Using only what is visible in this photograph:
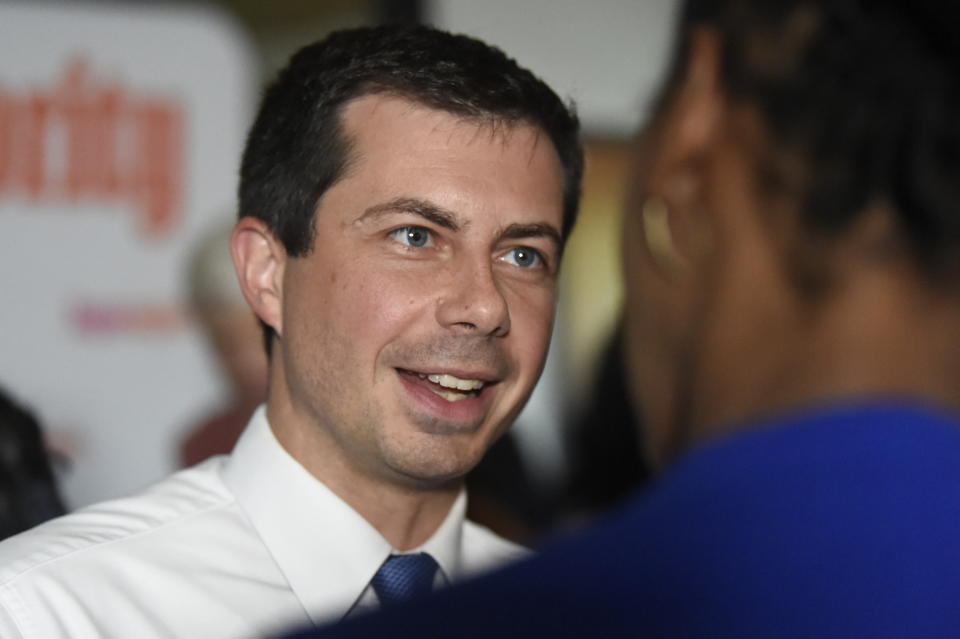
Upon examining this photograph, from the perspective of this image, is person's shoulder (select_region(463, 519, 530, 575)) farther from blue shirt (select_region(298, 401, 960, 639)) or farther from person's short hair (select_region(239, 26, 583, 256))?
blue shirt (select_region(298, 401, 960, 639))

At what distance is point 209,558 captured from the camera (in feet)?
5.06

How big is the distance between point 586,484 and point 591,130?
112cm

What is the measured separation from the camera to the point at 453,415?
1.54m

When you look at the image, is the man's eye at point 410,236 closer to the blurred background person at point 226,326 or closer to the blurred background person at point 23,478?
the blurred background person at point 23,478

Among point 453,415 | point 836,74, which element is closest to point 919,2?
point 836,74

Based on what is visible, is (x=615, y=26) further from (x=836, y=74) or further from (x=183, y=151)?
(x=836, y=74)

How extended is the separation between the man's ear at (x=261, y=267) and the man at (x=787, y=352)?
942mm

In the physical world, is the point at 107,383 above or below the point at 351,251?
below

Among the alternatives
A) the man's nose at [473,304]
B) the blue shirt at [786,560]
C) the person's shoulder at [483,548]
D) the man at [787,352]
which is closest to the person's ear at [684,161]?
the man at [787,352]

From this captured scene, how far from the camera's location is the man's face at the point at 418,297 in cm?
153

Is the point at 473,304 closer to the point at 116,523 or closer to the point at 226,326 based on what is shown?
the point at 116,523

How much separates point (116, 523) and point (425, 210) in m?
0.55

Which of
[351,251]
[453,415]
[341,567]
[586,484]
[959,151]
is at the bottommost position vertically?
[586,484]

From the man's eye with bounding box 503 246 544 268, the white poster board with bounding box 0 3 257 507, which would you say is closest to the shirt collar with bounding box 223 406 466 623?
the man's eye with bounding box 503 246 544 268
